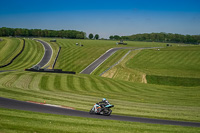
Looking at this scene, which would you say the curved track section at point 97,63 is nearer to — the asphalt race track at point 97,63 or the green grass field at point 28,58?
the asphalt race track at point 97,63

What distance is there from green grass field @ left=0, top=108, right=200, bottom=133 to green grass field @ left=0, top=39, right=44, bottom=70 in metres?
66.4

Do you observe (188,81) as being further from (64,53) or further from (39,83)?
(64,53)

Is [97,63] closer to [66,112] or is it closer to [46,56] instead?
[46,56]

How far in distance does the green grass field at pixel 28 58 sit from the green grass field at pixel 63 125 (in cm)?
6638

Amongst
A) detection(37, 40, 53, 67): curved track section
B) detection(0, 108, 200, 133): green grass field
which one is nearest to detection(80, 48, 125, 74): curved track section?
detection(37, 40, 53, 67): curved track section

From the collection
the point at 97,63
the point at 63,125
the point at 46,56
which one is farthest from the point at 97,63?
the point at 63,125

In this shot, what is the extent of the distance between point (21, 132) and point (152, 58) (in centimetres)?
8223

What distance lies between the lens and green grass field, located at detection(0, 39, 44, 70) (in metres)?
85.6

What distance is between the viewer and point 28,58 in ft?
319

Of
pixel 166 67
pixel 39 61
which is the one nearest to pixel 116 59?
pixel 166 67

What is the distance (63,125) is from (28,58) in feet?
279

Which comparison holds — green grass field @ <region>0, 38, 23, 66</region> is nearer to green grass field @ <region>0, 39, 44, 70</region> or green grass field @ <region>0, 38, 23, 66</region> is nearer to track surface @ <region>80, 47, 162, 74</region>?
green grass field @ <region>0, 39, 44, 70</region>

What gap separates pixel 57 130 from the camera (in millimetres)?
16219

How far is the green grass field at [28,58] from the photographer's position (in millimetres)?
85594
